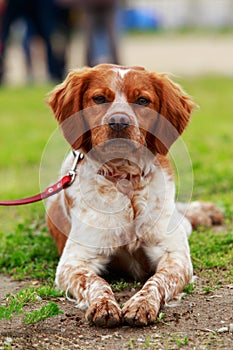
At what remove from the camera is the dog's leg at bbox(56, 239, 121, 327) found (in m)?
4.57

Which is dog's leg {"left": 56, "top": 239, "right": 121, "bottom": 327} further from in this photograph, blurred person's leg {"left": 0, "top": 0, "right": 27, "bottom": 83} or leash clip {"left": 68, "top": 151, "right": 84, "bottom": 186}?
blurred person's leg {"left": 0, "top": 0, "right": 27, "bottom": 83}

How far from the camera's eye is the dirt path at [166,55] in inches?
765

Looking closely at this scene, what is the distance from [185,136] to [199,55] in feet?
43.1

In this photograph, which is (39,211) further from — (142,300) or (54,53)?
(54,53)

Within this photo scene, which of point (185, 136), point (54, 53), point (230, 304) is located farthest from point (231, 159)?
point (54, 53)

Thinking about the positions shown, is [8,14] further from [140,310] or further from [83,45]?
[140,310]

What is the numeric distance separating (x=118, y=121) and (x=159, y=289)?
40.5 inches

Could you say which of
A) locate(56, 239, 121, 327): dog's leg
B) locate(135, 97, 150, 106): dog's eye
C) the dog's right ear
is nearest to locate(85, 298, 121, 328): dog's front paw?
locate(56, 239, 121, 327): dog's leg

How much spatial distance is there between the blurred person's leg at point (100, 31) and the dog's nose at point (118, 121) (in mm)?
11668

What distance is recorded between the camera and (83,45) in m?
19.3

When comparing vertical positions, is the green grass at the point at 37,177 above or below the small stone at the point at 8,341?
below

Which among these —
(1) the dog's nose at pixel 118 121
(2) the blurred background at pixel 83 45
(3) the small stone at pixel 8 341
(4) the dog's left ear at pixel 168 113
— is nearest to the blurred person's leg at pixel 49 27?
(2) the blurred background at pixel 83 45

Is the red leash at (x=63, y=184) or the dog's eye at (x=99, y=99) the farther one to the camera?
the red leash at (x=63, y=184)

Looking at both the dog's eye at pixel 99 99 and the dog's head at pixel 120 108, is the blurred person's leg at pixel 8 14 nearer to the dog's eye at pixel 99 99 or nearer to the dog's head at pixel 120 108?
the dog's head at pixel 120 108
